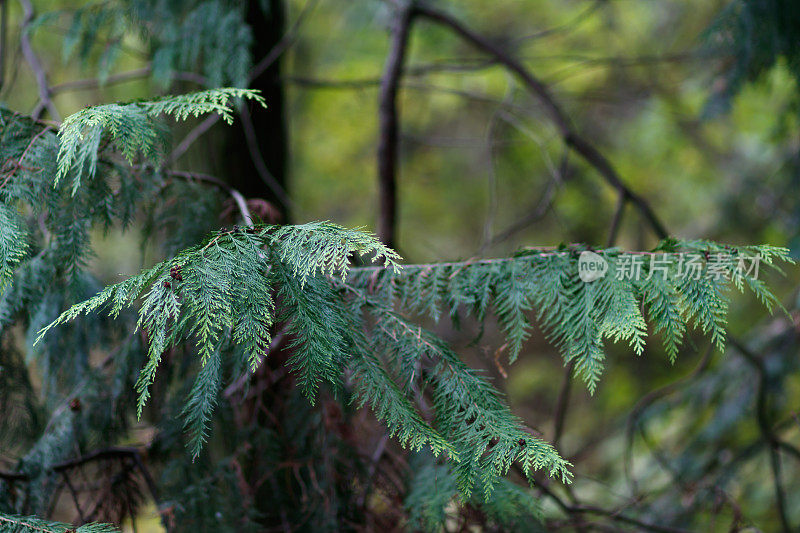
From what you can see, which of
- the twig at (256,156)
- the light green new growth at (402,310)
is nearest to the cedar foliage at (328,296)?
the light green new growth at (402,310)

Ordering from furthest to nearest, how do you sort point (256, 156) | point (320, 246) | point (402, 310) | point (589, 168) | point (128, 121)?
point (589, 168)
point (256, 156)
point (402, 310)
point (128, 121)
point (320, 246)

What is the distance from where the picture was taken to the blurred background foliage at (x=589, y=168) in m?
3.00

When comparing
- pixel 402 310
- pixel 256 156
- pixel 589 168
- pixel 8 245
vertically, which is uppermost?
pixel 589 168

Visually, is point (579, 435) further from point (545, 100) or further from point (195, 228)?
point (195, 228)

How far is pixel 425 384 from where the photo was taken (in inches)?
49.5

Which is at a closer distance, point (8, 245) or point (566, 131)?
point (8, 245)

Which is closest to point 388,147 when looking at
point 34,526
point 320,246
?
point 320,246

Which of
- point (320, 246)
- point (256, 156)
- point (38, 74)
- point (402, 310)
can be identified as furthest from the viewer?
point (256, 156)

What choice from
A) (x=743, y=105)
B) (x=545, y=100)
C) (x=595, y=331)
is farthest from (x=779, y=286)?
(x=595, y=331)

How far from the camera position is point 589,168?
537 centimetres

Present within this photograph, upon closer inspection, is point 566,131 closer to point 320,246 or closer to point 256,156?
point 256,156

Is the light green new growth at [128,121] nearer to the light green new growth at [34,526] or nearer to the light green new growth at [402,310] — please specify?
the light green new growth at [402,310]

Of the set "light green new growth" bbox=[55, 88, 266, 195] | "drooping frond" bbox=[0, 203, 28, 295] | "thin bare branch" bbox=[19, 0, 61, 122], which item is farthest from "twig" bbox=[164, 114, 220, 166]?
"drooping frond" bbox=[0, 203, 28, 295]

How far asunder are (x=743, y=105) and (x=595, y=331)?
15.3 ft
